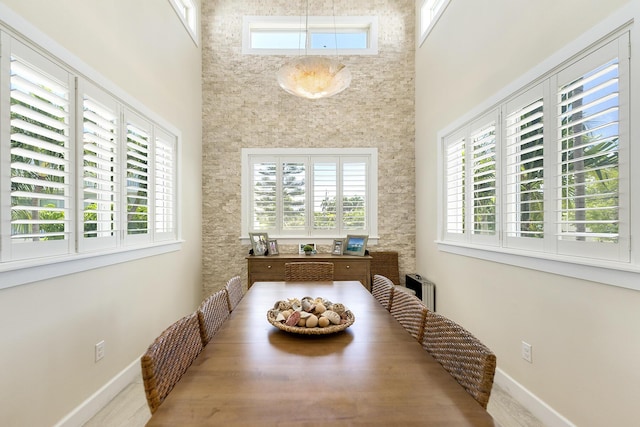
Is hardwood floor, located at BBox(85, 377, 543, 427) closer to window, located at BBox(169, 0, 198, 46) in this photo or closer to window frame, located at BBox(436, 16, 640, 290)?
window frame, located at BBox(436, 16, 640, 290)

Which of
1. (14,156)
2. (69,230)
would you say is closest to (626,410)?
(69,230)

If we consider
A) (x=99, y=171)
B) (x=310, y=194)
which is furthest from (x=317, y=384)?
(x=310, y=194)

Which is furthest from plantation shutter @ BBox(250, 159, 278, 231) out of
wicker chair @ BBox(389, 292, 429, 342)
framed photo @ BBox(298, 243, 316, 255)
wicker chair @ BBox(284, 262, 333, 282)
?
wicker chair @ BBox(389, 292, 429, 342)

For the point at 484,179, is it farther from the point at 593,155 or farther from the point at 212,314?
the point at 212,314

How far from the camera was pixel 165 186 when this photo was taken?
3176mm

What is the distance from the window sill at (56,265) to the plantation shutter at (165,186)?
0.55 m

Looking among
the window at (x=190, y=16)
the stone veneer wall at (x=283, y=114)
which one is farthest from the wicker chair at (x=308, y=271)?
the window at (x=190, y=16)

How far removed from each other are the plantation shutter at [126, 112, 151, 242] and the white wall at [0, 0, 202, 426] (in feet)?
0.74

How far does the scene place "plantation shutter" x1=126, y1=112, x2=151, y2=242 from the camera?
8.26 ft

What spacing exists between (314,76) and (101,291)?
7.48ft

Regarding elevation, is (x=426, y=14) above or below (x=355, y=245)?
above

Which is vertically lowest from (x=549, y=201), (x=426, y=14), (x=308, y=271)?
(x=308, y=271)

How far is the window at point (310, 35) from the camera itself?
4199mm

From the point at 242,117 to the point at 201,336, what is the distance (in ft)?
11.1
